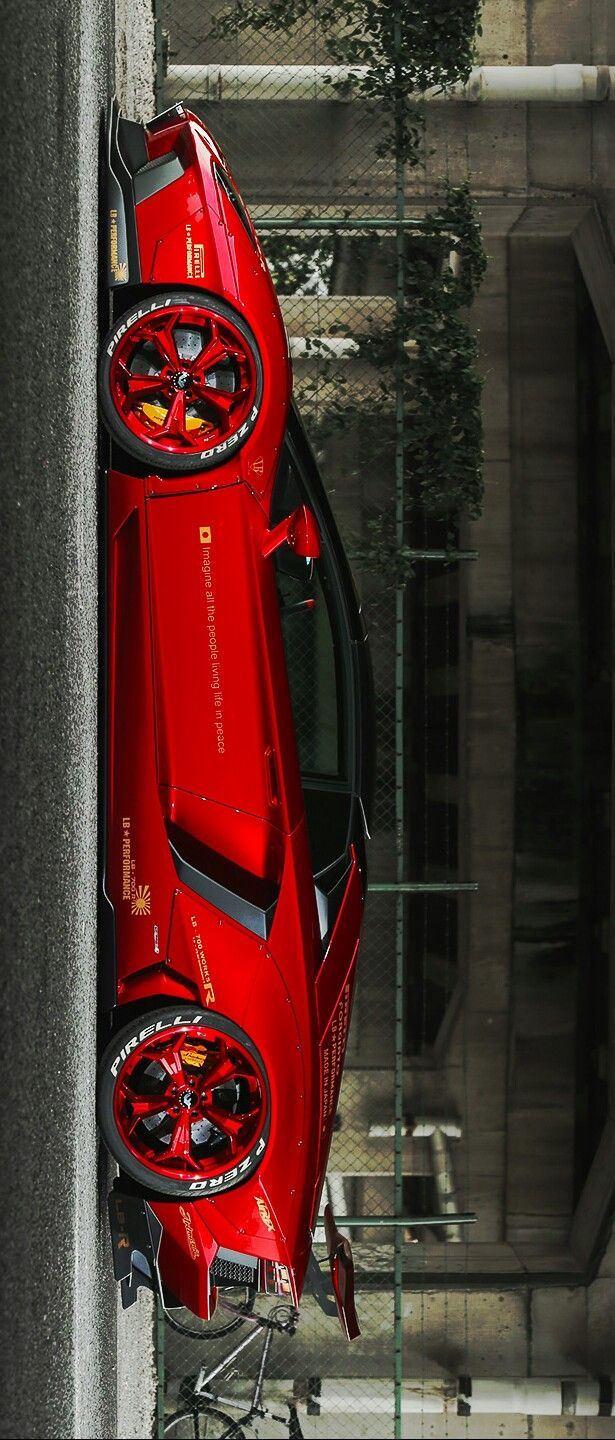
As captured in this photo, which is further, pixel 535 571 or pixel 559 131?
pixel 535 571

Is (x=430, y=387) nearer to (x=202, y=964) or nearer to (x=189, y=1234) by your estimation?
(x=202, y=964)

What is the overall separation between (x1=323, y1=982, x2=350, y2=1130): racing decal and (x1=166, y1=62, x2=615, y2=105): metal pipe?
4.96 metres

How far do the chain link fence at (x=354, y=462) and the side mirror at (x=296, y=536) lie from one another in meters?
1.53

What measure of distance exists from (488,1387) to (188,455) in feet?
19.6

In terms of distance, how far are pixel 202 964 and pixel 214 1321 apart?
2957 millimetres

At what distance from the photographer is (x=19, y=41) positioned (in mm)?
4078

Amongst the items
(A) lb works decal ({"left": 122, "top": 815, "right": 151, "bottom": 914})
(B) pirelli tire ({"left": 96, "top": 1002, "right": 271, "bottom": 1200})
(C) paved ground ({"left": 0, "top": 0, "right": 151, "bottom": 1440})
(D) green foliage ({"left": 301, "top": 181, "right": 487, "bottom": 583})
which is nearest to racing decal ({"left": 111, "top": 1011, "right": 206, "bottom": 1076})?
(B) pirelli tire ({"left": 96, "top": 1002, "right": 271, "bottom": 1200})

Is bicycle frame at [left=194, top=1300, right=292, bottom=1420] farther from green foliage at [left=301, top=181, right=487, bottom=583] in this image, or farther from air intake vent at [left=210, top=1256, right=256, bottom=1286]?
green foliage at [left=301, top=181, right=487, bottom=583]

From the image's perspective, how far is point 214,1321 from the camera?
6.73 m

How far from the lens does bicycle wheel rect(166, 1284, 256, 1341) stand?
6.63 meters

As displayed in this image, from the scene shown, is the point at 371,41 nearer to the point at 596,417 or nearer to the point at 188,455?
the point at 596,417

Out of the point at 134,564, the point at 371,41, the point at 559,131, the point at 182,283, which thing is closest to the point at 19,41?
the point at 182,283

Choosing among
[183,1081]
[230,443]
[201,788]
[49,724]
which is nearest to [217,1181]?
[183,1081]

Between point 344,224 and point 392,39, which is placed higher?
point 392,39
